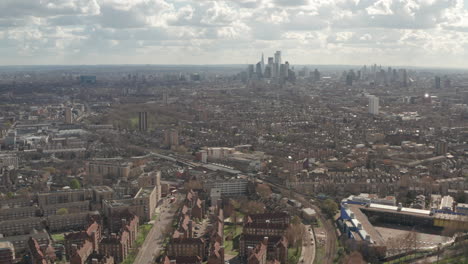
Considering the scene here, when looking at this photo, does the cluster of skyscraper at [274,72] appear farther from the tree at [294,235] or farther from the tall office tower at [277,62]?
the tree at [294,235]

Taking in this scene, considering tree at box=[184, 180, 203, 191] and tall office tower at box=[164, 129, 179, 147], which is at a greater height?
tall office tower at box=[164, 129, 179, 147]

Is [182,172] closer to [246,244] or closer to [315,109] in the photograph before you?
[246,244]

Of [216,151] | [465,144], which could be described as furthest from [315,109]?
[216,151]

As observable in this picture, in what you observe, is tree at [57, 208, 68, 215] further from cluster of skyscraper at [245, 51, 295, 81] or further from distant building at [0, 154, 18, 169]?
cluster of skyscraper at [245, 51, 295, 81]

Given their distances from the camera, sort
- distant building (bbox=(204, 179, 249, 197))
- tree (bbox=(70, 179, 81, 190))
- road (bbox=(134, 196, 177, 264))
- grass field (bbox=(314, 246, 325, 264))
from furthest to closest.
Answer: tree (bbox=(70, 179, 81, 190)) → distant building (bbox=(204, 179, 249, 197)) → road (bbox=(134, 196, 177, 264)) → grass field (bbox=(314, 246, 325, 264))

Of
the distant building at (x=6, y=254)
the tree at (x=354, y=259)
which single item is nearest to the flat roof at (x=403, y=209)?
the tree at (x=354, y=259)

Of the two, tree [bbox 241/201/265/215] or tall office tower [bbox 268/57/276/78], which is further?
tall office tower [bbox 268/57/276/78]

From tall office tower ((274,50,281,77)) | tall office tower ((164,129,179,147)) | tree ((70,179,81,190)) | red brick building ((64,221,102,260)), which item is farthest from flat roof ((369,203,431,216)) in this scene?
tall office tower ((274,50,281,77))

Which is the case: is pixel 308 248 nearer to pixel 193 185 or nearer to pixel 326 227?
pixel 326 227
